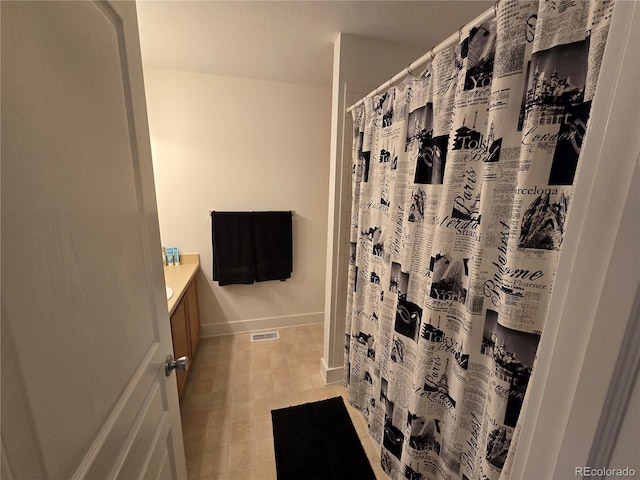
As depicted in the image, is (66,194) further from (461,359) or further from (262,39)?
(262,39)

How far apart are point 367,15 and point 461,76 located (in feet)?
2.94

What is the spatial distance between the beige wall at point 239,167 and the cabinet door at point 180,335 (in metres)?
0.64

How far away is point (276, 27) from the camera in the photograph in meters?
1.46

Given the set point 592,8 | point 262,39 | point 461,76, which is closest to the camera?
point 592,8

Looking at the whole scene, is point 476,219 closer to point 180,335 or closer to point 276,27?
point 276,27

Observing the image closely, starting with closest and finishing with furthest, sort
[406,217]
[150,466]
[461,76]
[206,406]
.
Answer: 1. [150,466]
2. [461,76]
3. [406,217]
4. [206,406]

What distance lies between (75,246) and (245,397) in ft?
5.81

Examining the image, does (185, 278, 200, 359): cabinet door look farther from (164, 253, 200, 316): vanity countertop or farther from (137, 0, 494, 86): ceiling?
(137, 0, 494, 86): ceiling

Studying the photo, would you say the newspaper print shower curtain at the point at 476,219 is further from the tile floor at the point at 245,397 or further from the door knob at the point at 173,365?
the door knob at the point at 173,365

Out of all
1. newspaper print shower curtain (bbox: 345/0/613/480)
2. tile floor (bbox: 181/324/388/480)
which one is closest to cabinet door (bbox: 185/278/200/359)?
tile floor (bbox: 181/324/388/480)

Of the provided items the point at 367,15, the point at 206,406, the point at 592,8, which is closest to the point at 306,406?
the point at 206,406

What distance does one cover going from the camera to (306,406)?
1.75m

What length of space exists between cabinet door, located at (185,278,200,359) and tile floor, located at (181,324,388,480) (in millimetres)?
216

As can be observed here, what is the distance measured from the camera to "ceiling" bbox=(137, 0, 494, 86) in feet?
4.27
